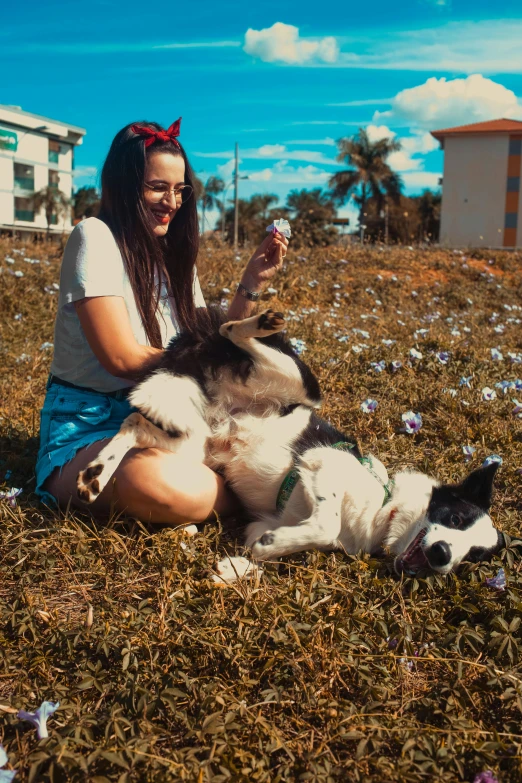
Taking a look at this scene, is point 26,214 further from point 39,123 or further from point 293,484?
point 293,484

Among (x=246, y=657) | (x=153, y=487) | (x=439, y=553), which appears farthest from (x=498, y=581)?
(x=153, y=487)

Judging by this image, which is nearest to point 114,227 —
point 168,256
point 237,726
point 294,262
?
point 168,256

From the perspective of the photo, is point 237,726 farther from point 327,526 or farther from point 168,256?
point 168,256

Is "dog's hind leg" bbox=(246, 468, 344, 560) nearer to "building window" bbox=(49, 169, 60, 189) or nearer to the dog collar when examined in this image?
the dog collar

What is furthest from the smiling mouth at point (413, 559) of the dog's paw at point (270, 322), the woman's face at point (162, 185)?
the woman's face at point (162, 185)

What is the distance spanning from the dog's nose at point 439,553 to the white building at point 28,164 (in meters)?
52.0

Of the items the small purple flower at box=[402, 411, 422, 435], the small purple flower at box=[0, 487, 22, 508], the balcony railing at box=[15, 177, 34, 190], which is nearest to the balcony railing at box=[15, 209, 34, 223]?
the balcony railing at box=[15, 177, 34, 190]

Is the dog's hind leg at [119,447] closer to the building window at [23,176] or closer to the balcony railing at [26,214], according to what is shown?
the balcony railing at [26,214]

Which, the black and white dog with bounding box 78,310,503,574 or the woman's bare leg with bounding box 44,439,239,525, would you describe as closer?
the black and white dog with bounding box 78,310,503,574

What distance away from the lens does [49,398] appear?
3.05 meters

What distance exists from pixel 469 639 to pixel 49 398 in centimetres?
207

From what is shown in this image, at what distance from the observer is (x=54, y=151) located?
60.2 m

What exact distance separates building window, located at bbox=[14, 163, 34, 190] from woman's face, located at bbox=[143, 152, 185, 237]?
191 feet

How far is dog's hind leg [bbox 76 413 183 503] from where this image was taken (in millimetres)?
2420
